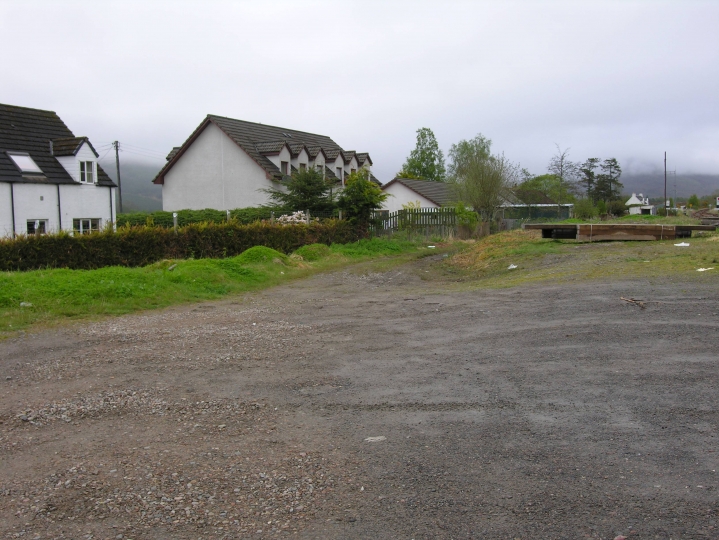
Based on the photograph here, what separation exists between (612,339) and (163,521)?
6127 mm

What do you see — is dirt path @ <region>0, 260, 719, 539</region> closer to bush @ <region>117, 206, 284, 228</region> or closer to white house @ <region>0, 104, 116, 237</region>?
bush @ <region>117, 206, 284, 228</region>

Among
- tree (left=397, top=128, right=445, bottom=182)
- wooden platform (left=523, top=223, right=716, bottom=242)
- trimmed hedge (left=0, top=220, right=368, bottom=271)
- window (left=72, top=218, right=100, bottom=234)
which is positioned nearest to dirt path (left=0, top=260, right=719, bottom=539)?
trimmed hedge (left=0, top=220, right=368, bottom=271)

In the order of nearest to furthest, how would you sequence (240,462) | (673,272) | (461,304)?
(240,462) < (461,304) < (673,272)

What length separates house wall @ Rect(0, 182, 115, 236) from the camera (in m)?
27.8

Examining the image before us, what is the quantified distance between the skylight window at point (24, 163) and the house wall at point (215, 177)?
454 inches

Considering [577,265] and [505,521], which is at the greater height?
[577,265]

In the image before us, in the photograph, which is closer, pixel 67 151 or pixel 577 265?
pixel 577 265

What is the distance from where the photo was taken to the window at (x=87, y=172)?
32.0 meters

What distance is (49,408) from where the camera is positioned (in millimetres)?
6172

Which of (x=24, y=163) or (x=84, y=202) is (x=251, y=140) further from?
(x=24, y=163)

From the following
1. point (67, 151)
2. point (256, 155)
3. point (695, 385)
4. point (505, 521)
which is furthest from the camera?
point (256, 155)

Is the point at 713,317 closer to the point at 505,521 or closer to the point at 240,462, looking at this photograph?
the point at 505,521

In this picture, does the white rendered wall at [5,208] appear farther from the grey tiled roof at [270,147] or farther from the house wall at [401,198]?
the house wall at [401,198]

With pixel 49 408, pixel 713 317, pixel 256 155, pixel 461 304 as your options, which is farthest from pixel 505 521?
pixel 256 155
